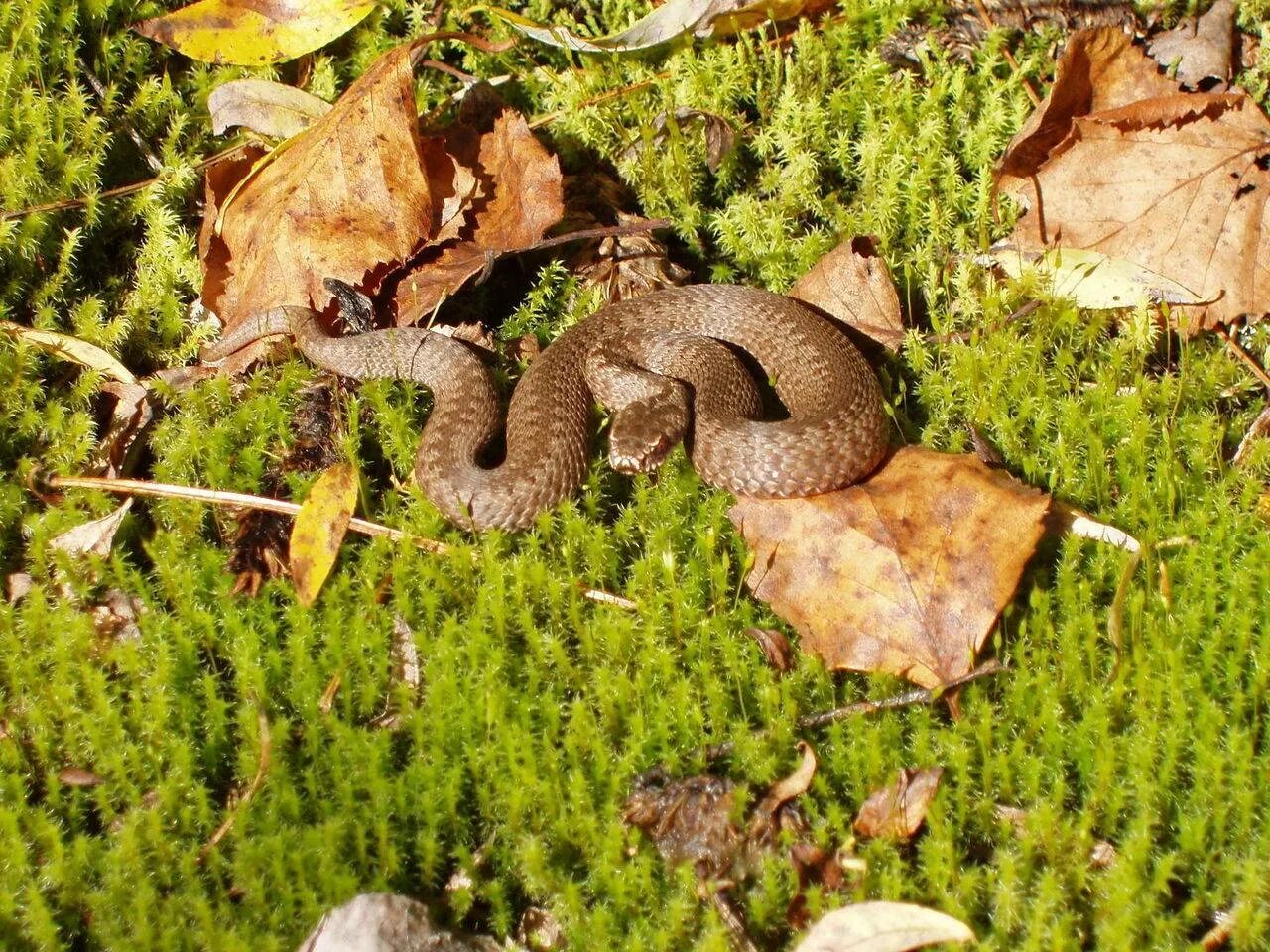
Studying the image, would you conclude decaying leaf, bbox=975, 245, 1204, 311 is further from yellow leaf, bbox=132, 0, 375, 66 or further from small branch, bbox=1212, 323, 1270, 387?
yellow leaf, bbox=132, 0, 375, 66

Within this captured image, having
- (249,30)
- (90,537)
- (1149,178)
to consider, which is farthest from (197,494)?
(1149,178)

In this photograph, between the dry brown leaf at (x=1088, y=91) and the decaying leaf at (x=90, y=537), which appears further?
the dry brown leaf at (x=1088, y=91)

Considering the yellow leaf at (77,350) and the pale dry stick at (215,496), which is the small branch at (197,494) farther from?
the yellow leaf at (77,350)

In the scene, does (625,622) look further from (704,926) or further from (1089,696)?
(1089,696)

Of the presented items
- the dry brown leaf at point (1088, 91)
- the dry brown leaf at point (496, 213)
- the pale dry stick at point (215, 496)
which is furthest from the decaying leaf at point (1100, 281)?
the pale dry stick at point (215, 496)

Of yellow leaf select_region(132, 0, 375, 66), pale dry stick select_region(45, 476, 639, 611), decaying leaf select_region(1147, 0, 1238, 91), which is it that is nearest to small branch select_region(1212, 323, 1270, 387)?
decaying leaf select_region(1147, 0, 1238, 91)
